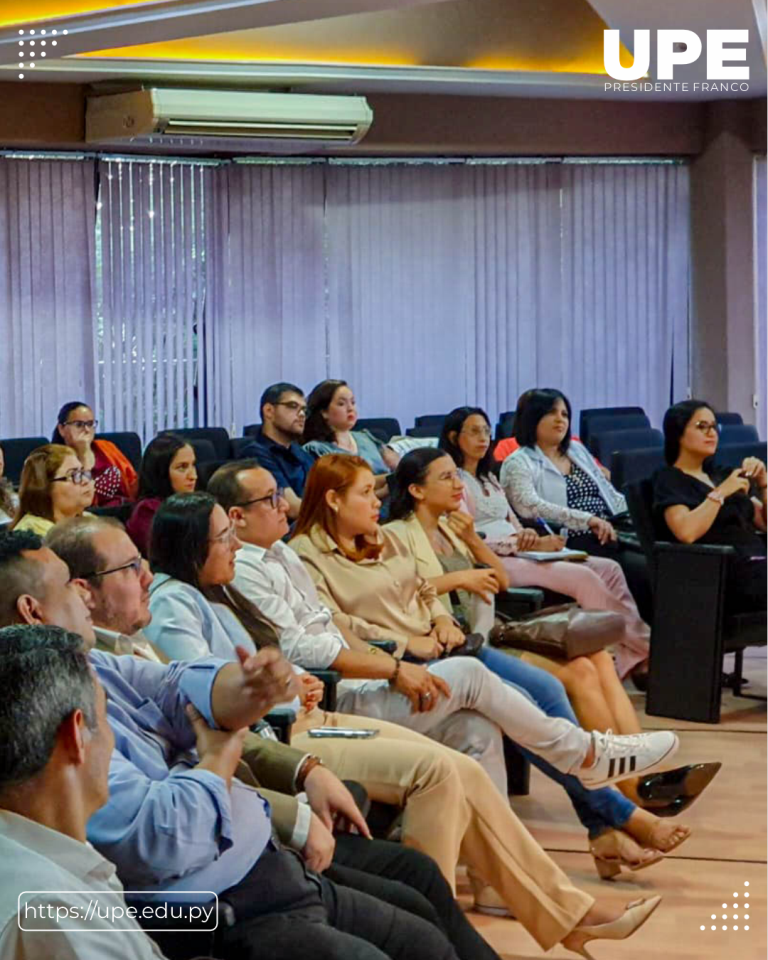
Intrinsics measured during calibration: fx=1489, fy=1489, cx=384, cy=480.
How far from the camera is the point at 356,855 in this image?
275 cm

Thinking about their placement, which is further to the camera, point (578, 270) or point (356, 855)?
point (578, 270)

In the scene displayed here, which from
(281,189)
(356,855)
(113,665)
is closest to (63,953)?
(113,665)

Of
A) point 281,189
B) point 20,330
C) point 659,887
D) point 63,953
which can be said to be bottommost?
point 659,887

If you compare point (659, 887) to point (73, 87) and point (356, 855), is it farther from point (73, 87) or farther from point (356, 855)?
point (73, 87)

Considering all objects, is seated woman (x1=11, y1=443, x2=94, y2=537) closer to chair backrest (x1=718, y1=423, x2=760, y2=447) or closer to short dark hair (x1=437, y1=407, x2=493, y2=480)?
short dark hair (x1=437, y1=407, x2=493, y2=480)

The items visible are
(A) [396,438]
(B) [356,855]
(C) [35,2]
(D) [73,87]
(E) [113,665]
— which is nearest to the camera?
(E) [113,665]

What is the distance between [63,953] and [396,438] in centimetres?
568

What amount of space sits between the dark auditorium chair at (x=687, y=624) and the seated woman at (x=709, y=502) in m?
0.06

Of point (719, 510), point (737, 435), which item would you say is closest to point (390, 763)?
point (719, 510)

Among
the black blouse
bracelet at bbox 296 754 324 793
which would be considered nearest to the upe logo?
the black blouse

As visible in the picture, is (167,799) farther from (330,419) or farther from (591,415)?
(591,415)

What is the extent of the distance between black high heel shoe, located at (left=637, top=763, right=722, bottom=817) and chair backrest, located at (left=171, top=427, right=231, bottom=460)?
12.5 feet

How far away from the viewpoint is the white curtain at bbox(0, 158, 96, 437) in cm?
892

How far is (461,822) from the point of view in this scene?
3.05m
